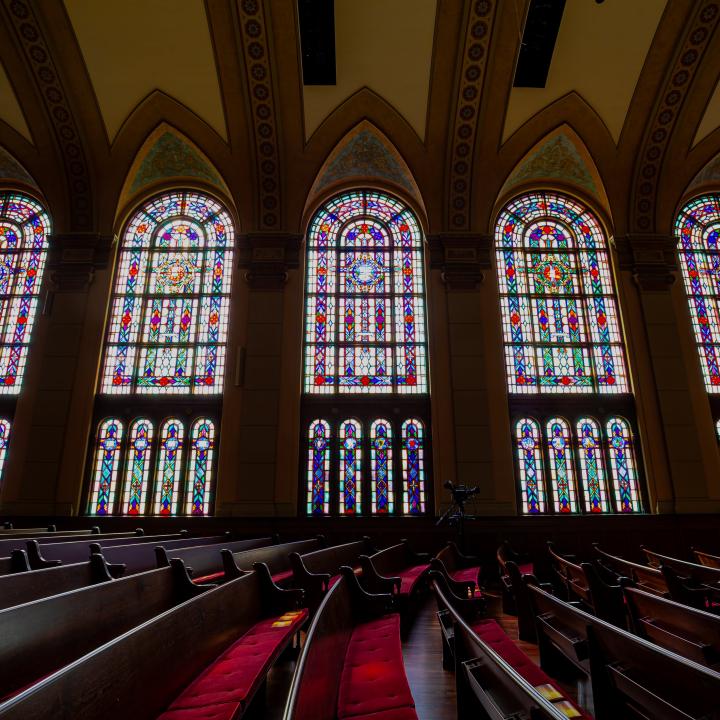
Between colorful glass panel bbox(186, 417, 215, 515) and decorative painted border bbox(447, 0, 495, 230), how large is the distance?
6.61 metres

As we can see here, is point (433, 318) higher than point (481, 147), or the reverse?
point (481, 147)

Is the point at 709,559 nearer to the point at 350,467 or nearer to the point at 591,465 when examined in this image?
the point at 591,465

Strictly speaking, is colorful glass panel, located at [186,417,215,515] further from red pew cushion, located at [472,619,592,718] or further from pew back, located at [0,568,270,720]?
red pew cushion, located at [472,619,592,718]

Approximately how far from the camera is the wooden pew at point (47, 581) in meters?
2.85

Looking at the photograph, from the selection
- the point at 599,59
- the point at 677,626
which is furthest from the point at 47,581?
the point at 599,59

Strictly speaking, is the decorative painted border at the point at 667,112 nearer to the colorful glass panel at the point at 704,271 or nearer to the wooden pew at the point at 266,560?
the colorful glass panel at the point at 704,271

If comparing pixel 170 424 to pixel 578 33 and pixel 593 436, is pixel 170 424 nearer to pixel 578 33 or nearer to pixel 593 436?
pixel 593 436

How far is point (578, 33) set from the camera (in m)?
10.3

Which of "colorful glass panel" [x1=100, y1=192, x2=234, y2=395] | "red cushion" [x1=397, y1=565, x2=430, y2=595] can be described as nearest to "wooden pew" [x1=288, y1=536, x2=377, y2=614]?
"red cushion" [x1=397, y1=565, x2=430, y2=595]

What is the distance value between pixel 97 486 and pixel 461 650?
9311 mm

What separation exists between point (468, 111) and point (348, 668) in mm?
10732

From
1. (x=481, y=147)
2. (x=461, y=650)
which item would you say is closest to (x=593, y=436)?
(x=481, y=147)

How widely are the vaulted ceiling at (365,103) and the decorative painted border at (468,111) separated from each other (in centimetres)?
3

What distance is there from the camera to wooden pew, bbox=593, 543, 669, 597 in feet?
15.4
